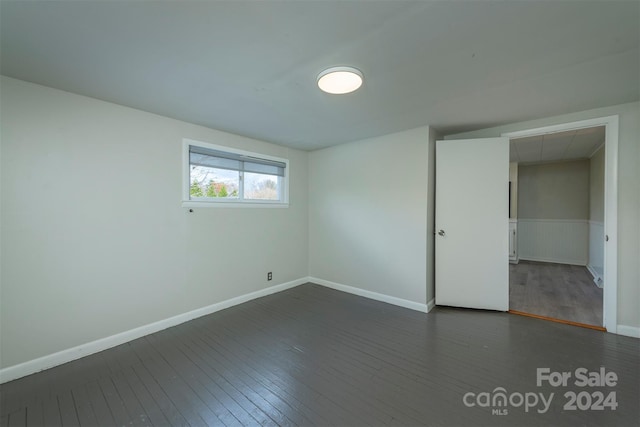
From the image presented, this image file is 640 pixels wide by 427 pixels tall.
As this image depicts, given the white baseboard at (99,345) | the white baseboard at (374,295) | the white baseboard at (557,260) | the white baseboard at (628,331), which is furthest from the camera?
the white baseboard at (557,260)

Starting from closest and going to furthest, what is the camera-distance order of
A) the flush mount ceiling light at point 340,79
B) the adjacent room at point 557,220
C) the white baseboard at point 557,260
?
the flush mount ceiling light at point 340,79
the adjacent room at point 557,220
the white baseboard at point 557,260

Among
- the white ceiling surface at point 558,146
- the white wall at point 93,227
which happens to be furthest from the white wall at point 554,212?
the white wall at point 93,227

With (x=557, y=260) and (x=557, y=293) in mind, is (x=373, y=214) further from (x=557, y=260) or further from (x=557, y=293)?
(x=557, y=260)

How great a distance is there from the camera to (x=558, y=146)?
4.31 meters

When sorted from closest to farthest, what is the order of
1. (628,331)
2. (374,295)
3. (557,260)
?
(628,331) < (374,295) < (557,260)

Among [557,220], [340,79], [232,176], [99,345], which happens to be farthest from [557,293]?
[99,345]

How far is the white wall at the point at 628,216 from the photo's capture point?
245cm

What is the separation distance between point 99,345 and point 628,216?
5.26 meters

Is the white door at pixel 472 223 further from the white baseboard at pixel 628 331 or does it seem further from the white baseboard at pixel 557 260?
the white baseboard at pixel 557 260

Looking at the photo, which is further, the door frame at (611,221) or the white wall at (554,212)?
the white wall at (554,212)

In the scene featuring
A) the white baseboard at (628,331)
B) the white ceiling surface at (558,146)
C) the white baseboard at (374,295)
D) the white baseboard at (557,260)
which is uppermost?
the white ceiling surface at (558,146)

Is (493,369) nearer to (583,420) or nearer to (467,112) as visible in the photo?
(583,420)

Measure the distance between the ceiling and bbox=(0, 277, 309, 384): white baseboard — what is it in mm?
2255

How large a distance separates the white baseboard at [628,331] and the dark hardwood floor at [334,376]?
0.41 ft
